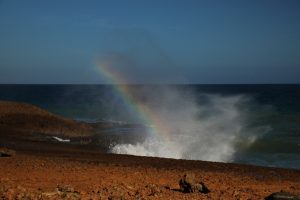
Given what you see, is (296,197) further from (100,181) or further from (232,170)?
(232,170)

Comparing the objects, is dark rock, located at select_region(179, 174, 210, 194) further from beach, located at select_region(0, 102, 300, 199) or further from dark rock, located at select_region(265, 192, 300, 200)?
dark rock, located at select_region(265, 192, 300, 200)

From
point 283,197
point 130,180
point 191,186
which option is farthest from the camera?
point 130,180

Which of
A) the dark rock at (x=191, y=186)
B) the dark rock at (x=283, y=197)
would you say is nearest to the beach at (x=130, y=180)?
the dark rock at (x=191, y=186)

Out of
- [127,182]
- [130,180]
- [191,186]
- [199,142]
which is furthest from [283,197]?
[199,142]

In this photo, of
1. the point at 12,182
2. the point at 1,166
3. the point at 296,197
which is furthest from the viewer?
the point at 1,166

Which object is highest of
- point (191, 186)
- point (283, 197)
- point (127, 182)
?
point (127, 182)

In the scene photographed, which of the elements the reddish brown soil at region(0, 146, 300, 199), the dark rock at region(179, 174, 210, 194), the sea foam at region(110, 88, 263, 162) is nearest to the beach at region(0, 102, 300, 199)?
the reddish brown soil at region(0, 146, 300, 199)

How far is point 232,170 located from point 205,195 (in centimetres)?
633

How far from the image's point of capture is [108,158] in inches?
693

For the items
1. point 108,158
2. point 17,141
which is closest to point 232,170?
point 108,158

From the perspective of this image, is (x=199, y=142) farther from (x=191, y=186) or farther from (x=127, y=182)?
(x=191, y=186)

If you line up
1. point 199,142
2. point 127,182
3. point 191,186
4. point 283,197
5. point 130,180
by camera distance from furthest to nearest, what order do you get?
point 199,142, point 130,180, point 127,182, point 191,186, point 283,197

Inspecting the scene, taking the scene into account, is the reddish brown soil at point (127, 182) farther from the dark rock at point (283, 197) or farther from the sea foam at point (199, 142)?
the sea foam at point (199, 142)

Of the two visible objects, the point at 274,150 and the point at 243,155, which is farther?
the point at 274,150
